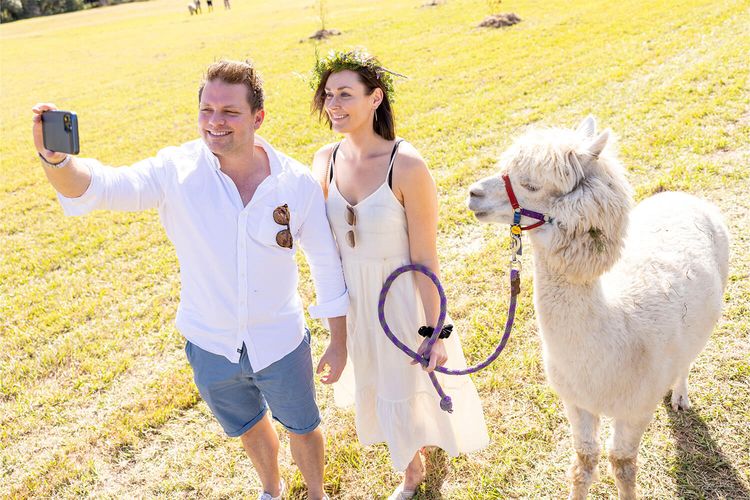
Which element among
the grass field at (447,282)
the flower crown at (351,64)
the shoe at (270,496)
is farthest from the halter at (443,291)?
the shoe at (270,496)

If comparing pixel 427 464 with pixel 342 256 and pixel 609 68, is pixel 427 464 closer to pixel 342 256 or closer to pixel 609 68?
pixel 342 256

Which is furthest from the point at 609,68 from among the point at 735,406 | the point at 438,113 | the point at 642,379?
the point at 642,379

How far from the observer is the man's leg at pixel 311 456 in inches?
101

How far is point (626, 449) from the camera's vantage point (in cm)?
244

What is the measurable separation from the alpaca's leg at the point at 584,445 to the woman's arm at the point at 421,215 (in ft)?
2.33

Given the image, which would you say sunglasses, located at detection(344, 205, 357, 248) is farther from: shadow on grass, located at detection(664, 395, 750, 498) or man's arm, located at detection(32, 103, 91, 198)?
shadow on grass, located at detection(664, 395, 750, 498)

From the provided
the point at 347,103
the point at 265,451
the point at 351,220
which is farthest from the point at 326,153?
the point at 265,451

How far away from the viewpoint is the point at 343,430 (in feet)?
11.0

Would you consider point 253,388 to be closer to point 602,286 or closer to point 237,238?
point 237,238

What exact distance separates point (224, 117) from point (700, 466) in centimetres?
293

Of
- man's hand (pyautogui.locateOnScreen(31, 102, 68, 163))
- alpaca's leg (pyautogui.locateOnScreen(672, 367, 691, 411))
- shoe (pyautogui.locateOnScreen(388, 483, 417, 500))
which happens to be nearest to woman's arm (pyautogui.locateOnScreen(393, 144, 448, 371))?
shoe (pyautogui.locateOnScreen(388, 483, 417, 500))

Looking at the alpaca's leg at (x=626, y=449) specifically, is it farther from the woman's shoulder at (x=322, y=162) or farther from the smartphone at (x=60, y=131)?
the smartphone at (x=60, y=131)

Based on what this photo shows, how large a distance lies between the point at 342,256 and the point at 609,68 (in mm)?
9632

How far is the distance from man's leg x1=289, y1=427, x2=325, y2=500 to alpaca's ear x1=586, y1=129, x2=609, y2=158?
177cm
